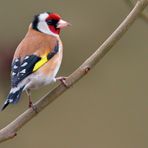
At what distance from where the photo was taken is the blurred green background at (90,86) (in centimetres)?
630

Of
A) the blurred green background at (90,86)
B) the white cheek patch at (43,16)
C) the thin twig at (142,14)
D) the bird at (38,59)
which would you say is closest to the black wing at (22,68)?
the bird at (38,59)

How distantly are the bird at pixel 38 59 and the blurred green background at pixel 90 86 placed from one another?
2052mm

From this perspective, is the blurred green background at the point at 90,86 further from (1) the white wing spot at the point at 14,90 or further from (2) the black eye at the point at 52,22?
(1) the white wing spot at the point at 14,90

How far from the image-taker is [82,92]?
22.1ft

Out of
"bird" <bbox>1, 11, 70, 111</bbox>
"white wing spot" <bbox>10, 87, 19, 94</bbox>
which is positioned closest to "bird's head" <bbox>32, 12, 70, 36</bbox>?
"bird" <bbox>1, 11, 70, 111</bbox>

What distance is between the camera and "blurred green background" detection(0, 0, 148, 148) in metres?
6.30

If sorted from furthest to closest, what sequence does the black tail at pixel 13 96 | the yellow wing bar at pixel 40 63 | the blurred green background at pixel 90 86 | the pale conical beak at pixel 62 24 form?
1. the blurred green background at pixel 90 86
2. the pale conical beak at pixel 62 24
3. the yellow wing bar at pixel 40 63
4. the black tail at pixel 13 96

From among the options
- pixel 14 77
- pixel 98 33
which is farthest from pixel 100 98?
pixel 14 77

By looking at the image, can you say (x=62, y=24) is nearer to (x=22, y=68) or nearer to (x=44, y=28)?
(x=44, y=28)

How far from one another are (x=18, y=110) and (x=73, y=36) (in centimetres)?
67

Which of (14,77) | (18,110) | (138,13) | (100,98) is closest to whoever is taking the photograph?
(138,13)

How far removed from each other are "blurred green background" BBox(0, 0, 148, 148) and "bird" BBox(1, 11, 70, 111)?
205cm

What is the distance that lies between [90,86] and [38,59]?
117 inches

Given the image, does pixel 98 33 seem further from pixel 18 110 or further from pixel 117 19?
pixel 18 110
